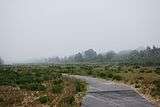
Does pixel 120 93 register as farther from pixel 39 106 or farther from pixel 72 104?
pixel 39 106

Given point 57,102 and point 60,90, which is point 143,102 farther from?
point 60,90

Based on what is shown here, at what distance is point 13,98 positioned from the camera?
2008cm

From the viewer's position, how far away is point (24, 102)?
61.3ft

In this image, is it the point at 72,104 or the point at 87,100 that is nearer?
the point at 72,104

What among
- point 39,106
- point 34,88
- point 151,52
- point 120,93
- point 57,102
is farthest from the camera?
point 151,52

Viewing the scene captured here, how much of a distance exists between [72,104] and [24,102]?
3614 mm

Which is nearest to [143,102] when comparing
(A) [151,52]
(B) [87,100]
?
(B) [87,100]

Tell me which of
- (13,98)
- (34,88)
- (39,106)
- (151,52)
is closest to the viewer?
(39,106)

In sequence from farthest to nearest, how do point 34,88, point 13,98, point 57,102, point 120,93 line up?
point 34,88 < point 120,93 < point 13,98 < point 57,102

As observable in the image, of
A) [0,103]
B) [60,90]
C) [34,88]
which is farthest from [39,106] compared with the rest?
[34,88]

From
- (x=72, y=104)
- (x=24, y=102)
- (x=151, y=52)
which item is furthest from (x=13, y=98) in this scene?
(x=151, y=52)

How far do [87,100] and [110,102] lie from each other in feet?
5.31

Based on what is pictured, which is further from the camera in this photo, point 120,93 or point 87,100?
point 120,93

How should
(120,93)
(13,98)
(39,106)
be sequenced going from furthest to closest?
1. (120,93)
2. (13,98)
3. (39,106)
